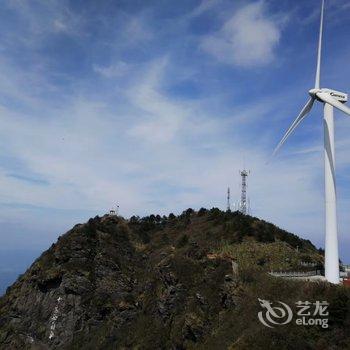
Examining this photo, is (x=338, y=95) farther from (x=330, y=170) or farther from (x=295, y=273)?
(x=295, y=273)

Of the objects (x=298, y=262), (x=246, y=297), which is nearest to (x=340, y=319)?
(x=246, y=297)

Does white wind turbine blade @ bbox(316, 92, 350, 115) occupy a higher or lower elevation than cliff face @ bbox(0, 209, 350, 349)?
higher

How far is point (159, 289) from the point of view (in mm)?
75875

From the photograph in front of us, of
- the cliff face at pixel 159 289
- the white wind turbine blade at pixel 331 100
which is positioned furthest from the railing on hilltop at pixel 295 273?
the white wind turbine blade at pixel 331 100

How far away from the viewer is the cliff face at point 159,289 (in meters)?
53.0

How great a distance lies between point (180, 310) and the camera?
67.8 meters

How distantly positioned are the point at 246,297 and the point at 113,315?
3553 cm

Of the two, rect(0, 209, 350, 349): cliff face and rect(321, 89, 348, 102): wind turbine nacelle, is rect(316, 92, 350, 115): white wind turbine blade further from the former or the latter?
rect(0, 209, 350, 349): cliff face

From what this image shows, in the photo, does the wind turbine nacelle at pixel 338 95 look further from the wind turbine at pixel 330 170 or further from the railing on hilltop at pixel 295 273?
the railing on hilltop at pixel 295 273

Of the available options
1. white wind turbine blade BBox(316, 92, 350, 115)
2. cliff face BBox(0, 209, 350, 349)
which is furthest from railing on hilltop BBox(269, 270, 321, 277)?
white wind turbine blade BBox(316, 92, 350, 115)

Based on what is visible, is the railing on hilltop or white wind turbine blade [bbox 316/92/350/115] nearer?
white wind turbine blade [bbox 316/92/350/115]

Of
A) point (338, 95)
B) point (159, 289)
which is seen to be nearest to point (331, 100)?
point (338, 95)

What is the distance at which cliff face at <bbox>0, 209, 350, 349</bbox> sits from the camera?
5303 centimetres

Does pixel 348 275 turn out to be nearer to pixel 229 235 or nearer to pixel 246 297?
pixel 246 297
